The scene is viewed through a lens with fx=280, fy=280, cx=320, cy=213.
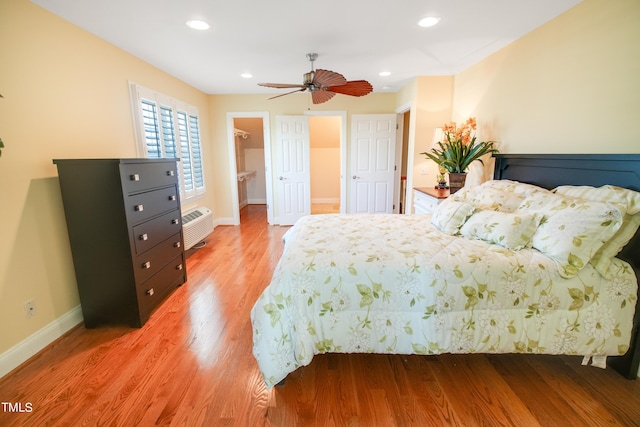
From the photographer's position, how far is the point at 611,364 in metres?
1.72

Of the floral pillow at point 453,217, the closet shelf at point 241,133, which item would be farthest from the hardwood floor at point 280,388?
the closet shelf at point 241,133

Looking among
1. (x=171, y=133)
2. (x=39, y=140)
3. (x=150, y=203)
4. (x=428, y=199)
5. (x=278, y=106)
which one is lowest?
(x=428, y=199)

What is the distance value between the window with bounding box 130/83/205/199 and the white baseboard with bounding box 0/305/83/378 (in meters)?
1.74

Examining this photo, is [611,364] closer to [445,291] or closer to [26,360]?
[445,291]

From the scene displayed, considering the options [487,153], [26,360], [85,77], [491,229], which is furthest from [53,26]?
[487,153]

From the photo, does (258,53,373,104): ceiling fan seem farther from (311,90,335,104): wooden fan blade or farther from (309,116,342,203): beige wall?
(309,116,342,203): beige wall

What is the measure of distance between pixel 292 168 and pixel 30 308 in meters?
3.95

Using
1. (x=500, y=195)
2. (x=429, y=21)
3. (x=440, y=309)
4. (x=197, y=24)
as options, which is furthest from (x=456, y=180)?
(x=197, y=24)

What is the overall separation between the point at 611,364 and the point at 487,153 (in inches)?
84.8

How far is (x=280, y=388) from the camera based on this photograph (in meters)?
1.62

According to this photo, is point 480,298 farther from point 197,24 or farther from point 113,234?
point 197,24

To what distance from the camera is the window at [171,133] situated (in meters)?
3.14

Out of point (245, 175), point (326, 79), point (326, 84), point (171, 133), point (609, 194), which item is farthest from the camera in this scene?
point (245, 175)

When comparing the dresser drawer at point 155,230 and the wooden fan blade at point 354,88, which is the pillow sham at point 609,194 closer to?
the wooden fan blade at point 354,88
